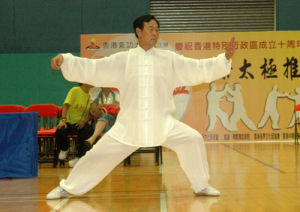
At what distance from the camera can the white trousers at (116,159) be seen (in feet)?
10.9

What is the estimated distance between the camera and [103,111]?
5.71 meters

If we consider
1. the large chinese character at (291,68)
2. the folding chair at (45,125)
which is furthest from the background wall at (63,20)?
the folding chair at (45,125)

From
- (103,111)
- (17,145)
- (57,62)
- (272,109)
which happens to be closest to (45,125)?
(103,111)

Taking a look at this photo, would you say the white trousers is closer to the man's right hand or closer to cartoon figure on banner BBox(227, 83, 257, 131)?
the man's right hand

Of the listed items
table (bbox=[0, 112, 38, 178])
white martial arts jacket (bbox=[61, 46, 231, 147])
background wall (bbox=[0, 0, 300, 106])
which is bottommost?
table (bbox=[0, 112, 38, 178])

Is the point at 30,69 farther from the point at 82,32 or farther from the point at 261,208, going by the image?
the point at 261,208

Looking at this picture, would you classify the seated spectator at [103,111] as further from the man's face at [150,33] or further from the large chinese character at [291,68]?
the large chinese character at [291,68]

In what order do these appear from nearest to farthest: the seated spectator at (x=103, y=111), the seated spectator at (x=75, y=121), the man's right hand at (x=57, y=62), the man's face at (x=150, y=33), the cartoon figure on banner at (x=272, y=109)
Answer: the man's right hand at (x=57, y=62), the man's face at (x=150, y=33), the seated spectator at (x=103, y=111), the seated spectator at (x=75, y=121), the cartoon figure on banner at (x=272, y=109)

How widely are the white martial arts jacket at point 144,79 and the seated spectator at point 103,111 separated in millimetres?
2039

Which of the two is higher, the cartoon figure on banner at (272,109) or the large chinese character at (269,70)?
the large chinese character at (269,70)

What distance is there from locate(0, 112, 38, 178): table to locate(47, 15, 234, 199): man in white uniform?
1497mm

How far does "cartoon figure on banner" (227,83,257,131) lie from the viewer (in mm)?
8258

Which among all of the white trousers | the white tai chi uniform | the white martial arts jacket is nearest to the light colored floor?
the white trousers

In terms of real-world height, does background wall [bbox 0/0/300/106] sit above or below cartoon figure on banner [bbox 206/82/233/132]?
above
